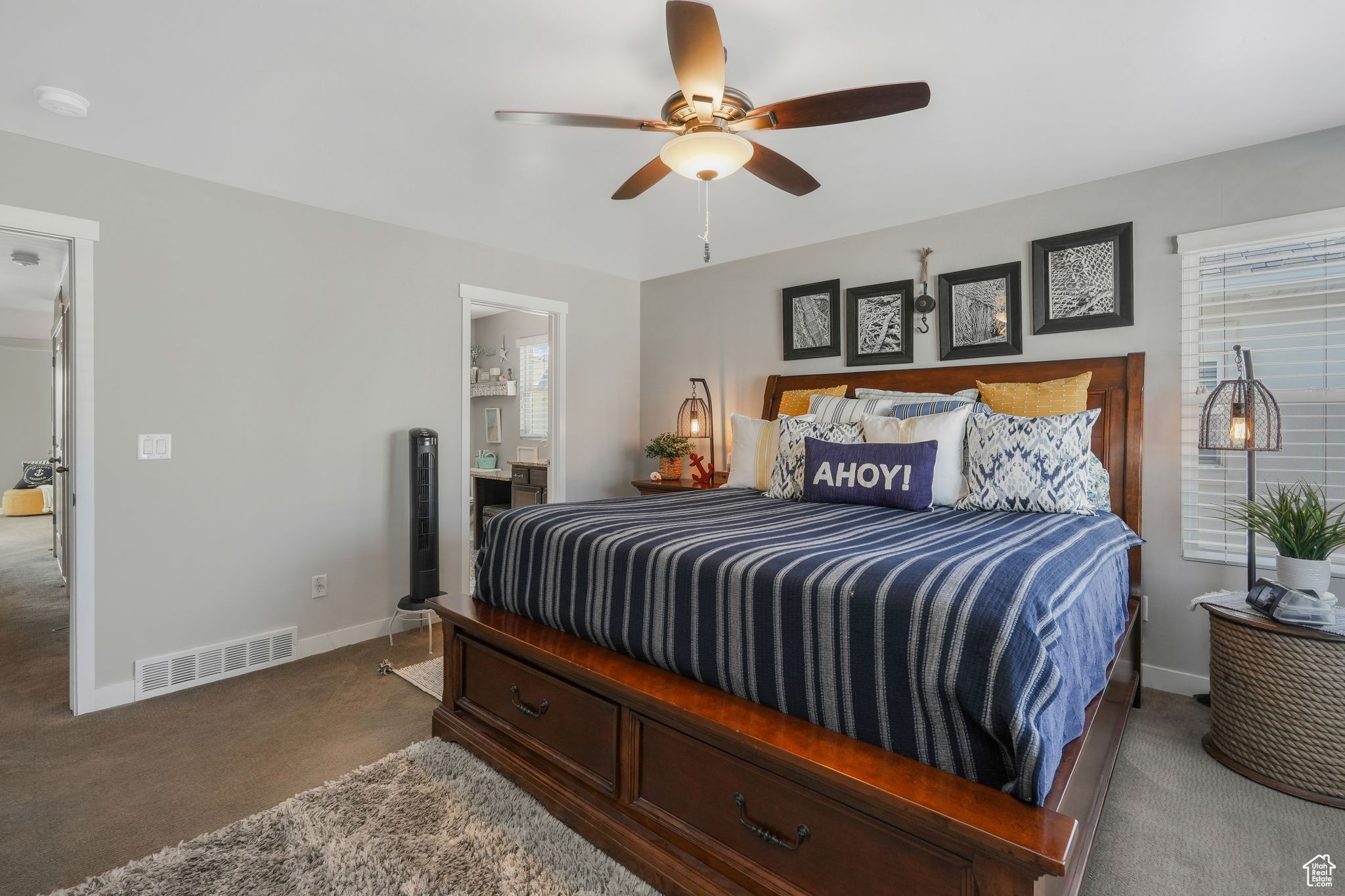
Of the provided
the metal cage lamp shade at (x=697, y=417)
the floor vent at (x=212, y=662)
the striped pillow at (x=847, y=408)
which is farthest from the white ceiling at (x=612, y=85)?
the floor vent at (x=212, y=662)

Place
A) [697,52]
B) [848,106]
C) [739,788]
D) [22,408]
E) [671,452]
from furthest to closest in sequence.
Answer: [22,408] < [671,452] < [848,106] < [697,52] < [739,788]

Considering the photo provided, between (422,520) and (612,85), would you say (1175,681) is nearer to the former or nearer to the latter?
(612,85)

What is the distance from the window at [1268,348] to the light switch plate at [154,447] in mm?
4599

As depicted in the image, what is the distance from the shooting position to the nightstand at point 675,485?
4.32m

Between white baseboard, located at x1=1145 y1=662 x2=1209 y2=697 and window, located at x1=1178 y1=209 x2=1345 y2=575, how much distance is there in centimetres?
54

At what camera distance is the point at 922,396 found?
332 centimetres

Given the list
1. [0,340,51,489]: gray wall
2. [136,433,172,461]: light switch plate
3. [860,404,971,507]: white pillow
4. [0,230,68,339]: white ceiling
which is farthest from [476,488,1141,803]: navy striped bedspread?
[0,340,51,489]: gray wall

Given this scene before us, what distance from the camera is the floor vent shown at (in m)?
2.83

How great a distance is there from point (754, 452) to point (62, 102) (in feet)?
10.3

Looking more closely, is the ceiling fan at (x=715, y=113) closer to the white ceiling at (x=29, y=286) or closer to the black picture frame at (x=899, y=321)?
the black picture frame at (x=899, y=321)

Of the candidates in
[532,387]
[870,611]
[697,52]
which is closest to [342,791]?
[870,611]

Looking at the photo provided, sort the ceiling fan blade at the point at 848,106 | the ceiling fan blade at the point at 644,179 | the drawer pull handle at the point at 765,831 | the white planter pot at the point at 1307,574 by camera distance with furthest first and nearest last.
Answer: the ceiling fan blade at the point at 644,179, the white planter pot at the point at 1307,574, the ceiling fan blade at the point at 848,106, the drawer pull handle at the point at 765,831

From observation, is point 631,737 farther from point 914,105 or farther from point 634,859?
point 914,105

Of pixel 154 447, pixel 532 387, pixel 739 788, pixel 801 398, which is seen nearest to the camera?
pixel 739 788
